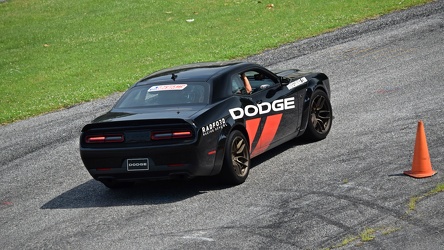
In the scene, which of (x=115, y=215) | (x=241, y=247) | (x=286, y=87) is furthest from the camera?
(x=286, y=87)

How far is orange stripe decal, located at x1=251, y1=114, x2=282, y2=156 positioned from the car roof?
888 millimetres

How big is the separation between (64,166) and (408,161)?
5.36 metres

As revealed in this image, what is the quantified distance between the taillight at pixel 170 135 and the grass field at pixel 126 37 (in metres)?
9.16

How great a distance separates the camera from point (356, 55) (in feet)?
68.4

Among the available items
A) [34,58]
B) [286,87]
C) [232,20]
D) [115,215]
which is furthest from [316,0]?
[115,215]

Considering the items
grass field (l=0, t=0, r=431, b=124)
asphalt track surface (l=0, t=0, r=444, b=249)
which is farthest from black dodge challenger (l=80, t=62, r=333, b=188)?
grass field (l=0, t=0, r=431, b=124)

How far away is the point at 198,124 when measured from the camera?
10406 mm

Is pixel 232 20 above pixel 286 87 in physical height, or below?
below

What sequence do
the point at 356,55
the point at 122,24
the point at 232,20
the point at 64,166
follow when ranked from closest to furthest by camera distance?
the point at 64,166
the point at 356,55
the point at 232,20
the point at 122,24

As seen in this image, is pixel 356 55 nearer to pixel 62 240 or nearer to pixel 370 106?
pixel 370 106

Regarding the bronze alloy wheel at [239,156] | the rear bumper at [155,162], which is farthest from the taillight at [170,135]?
the bronze alloy wheel at [239,156]

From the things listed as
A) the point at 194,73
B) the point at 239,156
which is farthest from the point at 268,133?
the point at 194,73

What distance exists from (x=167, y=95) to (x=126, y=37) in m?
18.2

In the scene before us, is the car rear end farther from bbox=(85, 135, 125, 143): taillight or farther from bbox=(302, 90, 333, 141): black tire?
bbox=(302, 90, 333, 141): black tire
